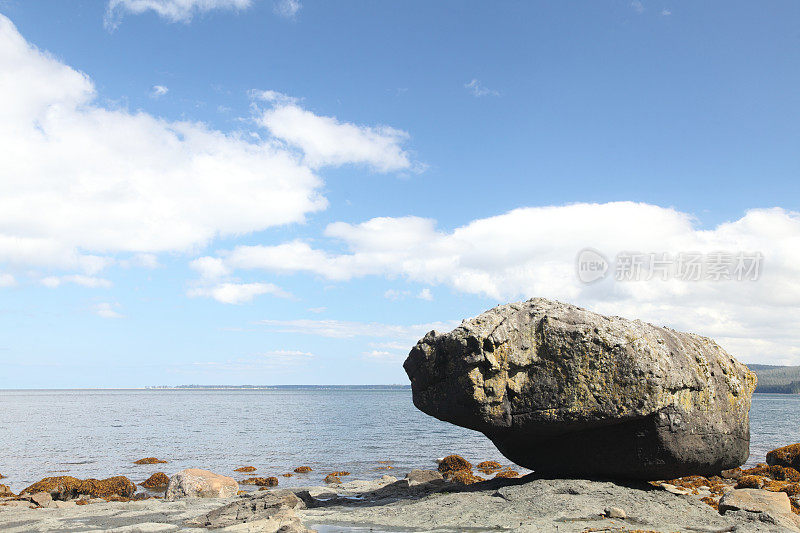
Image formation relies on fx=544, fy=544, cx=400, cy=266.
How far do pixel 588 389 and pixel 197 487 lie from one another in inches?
602

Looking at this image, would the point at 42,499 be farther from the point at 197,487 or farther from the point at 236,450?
the point at 236,450

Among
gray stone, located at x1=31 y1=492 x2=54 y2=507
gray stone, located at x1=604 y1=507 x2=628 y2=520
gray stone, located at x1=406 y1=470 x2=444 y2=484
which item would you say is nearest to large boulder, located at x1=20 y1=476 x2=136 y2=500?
gray stone, located at x1=31 y1=492 x2=54 y2=507

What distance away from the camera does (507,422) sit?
1401 cm

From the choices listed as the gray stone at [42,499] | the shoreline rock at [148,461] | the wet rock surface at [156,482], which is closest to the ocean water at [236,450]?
the shoreline rock at [148,461]

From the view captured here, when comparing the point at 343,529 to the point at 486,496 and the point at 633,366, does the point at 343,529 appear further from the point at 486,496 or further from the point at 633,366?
the point at 633,366

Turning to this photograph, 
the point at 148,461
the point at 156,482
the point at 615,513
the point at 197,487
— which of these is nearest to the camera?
the point at 615,513

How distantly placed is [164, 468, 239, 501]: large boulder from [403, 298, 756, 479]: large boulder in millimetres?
10648

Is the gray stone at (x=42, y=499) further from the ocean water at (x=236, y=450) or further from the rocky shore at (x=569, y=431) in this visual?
the ocean water at (x=236, y=450)

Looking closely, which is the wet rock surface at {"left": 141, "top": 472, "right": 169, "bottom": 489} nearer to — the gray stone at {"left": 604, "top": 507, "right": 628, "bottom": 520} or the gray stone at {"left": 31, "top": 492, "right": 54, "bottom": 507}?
the gray stone at {"left": 31, "top": 492, "right": 54, "bottom": 507}

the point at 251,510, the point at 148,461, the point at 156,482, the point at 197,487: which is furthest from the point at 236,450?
the point at 251,510

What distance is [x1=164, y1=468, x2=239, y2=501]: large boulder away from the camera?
20.5 meters

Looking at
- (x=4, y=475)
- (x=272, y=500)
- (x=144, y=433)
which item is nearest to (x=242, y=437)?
(x=144, y=433)

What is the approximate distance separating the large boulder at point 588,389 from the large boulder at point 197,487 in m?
10.6

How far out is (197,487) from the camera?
20.7m
